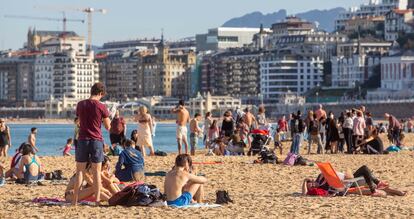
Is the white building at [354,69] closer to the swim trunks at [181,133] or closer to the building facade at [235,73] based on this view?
the building facade at [235,73]

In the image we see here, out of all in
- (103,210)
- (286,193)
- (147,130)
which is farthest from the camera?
(147,130)

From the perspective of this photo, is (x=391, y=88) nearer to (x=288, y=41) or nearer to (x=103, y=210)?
(x=288, y=41)

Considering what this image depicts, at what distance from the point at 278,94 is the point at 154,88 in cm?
2449

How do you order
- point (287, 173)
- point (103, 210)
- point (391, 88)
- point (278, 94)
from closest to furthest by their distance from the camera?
point (103, 210), point (287, 173), point (391, 88), point (278, 94)

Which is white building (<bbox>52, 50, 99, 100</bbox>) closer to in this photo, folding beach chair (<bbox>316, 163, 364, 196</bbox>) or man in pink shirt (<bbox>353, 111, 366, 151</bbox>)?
man in pink shirt (<bbox>353, 111, 366, 151</bbox>)

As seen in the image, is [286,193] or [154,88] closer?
[286,193]

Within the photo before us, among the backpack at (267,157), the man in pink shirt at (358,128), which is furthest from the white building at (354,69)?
the backpack at (267,157)

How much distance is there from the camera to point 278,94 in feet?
555

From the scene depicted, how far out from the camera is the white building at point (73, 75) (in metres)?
190

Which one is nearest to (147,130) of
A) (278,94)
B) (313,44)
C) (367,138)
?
(367,138)

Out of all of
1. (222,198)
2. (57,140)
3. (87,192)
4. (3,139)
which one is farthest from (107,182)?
(57,140)

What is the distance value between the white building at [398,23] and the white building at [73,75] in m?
38.8

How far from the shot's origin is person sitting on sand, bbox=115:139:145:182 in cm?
2166

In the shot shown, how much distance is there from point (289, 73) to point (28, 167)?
14992cm
